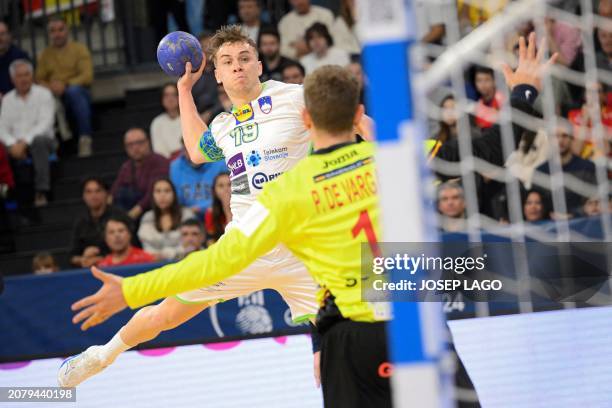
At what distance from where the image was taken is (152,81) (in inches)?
521

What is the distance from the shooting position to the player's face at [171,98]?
1118 cm

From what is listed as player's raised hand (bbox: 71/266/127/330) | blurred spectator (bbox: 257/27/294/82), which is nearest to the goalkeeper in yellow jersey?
player's raised hand (bbox: 71/266/127/330)

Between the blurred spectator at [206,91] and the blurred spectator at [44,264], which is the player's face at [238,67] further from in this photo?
the blurred spectator at [206,91]

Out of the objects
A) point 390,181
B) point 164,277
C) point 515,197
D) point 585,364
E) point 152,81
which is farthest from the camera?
point 152,81

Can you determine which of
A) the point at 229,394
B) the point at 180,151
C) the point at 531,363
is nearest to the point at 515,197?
the point at 531,363

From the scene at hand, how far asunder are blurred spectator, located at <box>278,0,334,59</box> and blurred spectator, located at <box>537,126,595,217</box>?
397 centimetres

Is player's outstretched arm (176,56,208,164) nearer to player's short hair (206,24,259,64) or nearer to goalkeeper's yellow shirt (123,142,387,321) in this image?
player's short hair (206,24,259,64)

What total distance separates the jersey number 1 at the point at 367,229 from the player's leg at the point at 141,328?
1978 mm

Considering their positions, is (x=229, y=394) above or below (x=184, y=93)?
below

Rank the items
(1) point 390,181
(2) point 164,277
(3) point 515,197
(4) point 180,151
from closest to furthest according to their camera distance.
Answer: (1) point 390,181
(2) point 164,277
(3) point 515,197
(4) point 180,151

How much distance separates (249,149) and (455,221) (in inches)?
118

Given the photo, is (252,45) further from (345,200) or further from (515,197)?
(515,197)

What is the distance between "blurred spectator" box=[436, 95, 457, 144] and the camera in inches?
351

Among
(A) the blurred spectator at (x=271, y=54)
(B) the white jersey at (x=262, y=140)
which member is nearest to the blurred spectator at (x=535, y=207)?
(B) the white jersey at (x=262, y=140)
